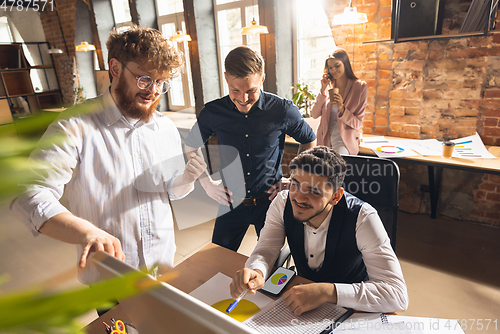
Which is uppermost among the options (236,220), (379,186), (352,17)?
(352,17)

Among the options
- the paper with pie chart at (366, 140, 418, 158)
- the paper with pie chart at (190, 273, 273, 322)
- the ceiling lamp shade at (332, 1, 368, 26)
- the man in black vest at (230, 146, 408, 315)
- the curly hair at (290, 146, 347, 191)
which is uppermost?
the ceiling lamp shade at (332, 1, 368, 26)

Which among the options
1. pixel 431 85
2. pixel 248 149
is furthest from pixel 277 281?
pixel 431 85

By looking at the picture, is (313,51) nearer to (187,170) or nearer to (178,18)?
(178,18)

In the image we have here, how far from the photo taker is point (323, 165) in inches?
52.6

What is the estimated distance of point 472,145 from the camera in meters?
2.71

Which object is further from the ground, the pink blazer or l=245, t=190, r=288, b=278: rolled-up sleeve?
the pink blazer

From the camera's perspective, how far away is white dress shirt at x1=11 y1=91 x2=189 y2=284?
1.12 m

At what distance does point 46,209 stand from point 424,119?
127 inches

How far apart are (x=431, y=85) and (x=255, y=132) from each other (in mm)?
2095

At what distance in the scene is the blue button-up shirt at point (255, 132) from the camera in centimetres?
182

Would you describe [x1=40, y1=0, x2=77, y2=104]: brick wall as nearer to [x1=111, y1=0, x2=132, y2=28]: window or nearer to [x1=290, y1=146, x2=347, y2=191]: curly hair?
[x1=111, y1=0, x2=132, y2=28]: window

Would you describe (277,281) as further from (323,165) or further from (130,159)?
(130,159)

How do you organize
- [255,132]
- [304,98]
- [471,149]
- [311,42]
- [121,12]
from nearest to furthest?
[255,132]
[471,149]
[304,98]
[311,42]
[121,12]

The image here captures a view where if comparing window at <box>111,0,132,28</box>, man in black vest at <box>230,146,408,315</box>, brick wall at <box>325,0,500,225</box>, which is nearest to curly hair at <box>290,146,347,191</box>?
man in black vest at <box>230,146,408,315</box>
